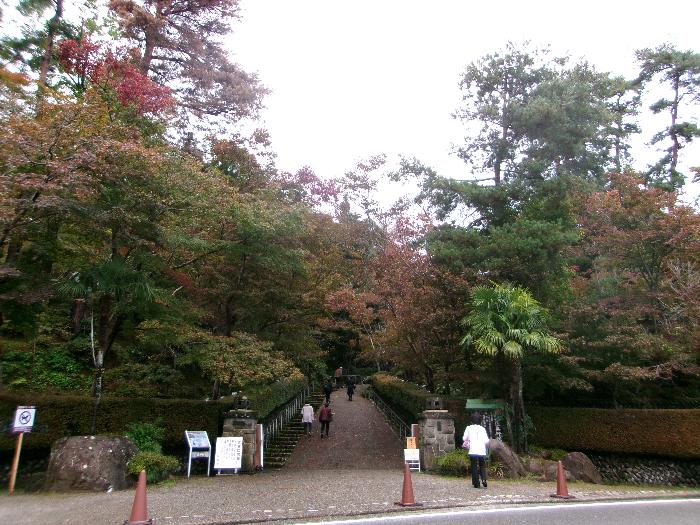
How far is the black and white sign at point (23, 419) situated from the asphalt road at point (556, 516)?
7021 millimetres

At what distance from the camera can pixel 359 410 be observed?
24859 millimetres

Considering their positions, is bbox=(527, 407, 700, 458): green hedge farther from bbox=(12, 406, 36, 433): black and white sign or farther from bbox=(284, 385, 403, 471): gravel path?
bbox=(12, 406, 36, 433): black and white sign

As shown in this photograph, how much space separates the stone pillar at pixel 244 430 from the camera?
12836 millimetres

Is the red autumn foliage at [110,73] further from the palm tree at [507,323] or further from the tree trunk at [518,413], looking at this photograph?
the tree trunk at [518,413]

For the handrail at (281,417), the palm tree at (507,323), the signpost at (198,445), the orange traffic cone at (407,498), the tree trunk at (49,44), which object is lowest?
the orange traffic cone at (407,498)

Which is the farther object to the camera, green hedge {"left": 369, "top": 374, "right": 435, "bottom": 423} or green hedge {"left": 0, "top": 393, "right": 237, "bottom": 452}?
green hedge {"left": 369, "top": 374, "right": 435, "bottom": 423}

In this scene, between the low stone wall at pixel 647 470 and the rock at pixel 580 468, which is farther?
the low stone wall at pixel 647 470

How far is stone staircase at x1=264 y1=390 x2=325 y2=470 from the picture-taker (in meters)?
14.9

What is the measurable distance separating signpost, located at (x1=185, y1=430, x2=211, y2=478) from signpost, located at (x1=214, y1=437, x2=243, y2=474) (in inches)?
16.1

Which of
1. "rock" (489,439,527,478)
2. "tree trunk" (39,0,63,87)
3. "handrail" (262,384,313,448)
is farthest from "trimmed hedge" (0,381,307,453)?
"tree trunk" (39,0,63,87)

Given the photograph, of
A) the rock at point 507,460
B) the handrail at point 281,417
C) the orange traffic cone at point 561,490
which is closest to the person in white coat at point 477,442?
the orange traffic cone at point 561,490

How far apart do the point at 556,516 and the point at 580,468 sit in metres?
6.80

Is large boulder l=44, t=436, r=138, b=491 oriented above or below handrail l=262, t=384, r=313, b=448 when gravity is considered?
below

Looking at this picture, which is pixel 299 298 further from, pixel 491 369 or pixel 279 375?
pixel 491 369
